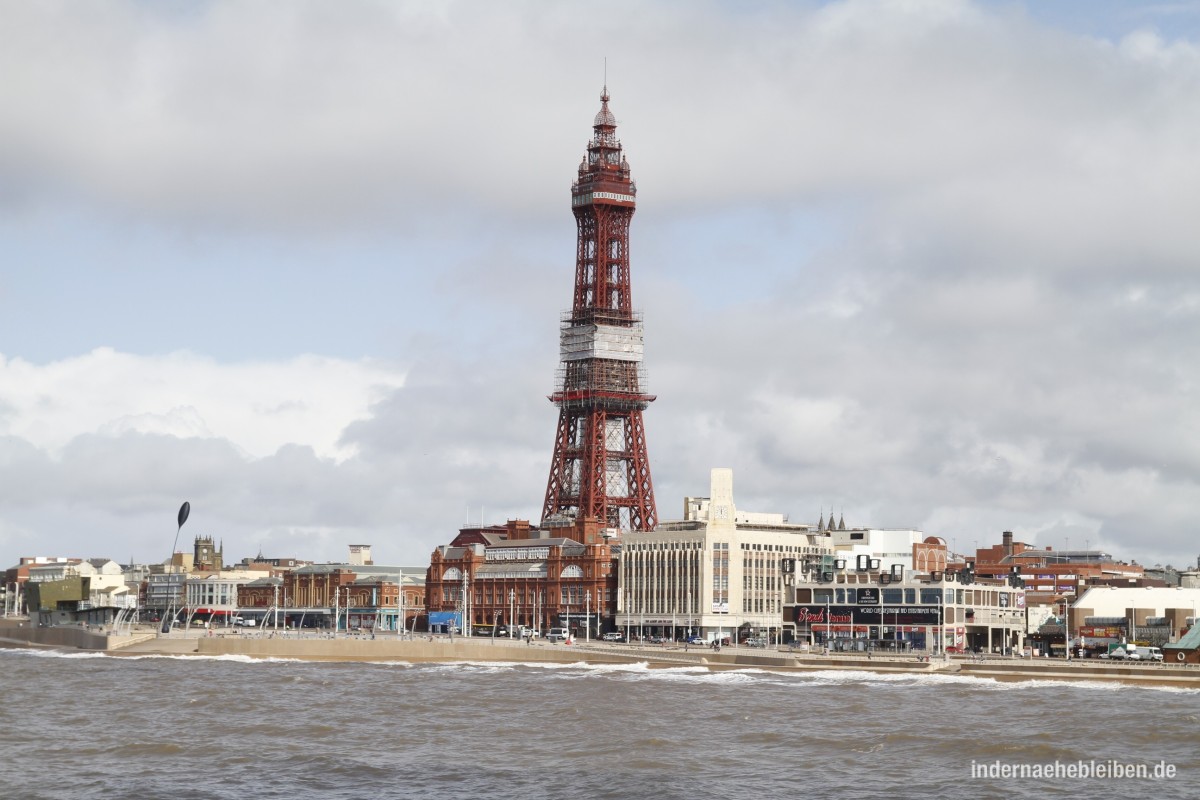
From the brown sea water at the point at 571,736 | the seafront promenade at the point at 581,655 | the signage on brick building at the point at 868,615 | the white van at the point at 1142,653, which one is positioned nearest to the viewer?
the brown sea water at the point at 571,736

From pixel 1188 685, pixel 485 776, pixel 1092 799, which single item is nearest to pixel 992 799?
pixel 1092 799

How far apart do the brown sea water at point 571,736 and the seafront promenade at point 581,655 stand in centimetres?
655

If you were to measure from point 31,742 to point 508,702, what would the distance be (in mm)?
33368

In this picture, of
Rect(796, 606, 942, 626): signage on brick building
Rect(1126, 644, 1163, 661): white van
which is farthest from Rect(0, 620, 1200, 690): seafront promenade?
Rect(796, 606, 942, 626): signage on brick building

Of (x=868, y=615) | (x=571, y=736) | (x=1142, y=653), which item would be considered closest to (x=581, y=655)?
(x=868, y=615)

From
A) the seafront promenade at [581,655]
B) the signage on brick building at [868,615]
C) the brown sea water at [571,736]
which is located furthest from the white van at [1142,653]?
the signage on brick building at [868,615]

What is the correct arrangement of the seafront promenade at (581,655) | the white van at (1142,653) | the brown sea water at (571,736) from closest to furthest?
the brown sea water at (571,736), the seafront promenade at (581,655), the white van at (1142,653)

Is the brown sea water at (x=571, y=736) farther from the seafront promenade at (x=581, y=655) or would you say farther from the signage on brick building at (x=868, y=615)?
the signage on brick building at (x=868, y=615)

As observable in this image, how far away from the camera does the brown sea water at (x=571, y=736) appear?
6838 cm

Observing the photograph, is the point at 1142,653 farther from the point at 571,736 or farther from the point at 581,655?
the point at 571,736

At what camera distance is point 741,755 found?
79.1 metres

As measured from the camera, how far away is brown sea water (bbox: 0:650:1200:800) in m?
68.4

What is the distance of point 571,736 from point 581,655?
253 feet

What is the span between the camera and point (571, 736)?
8669cm
